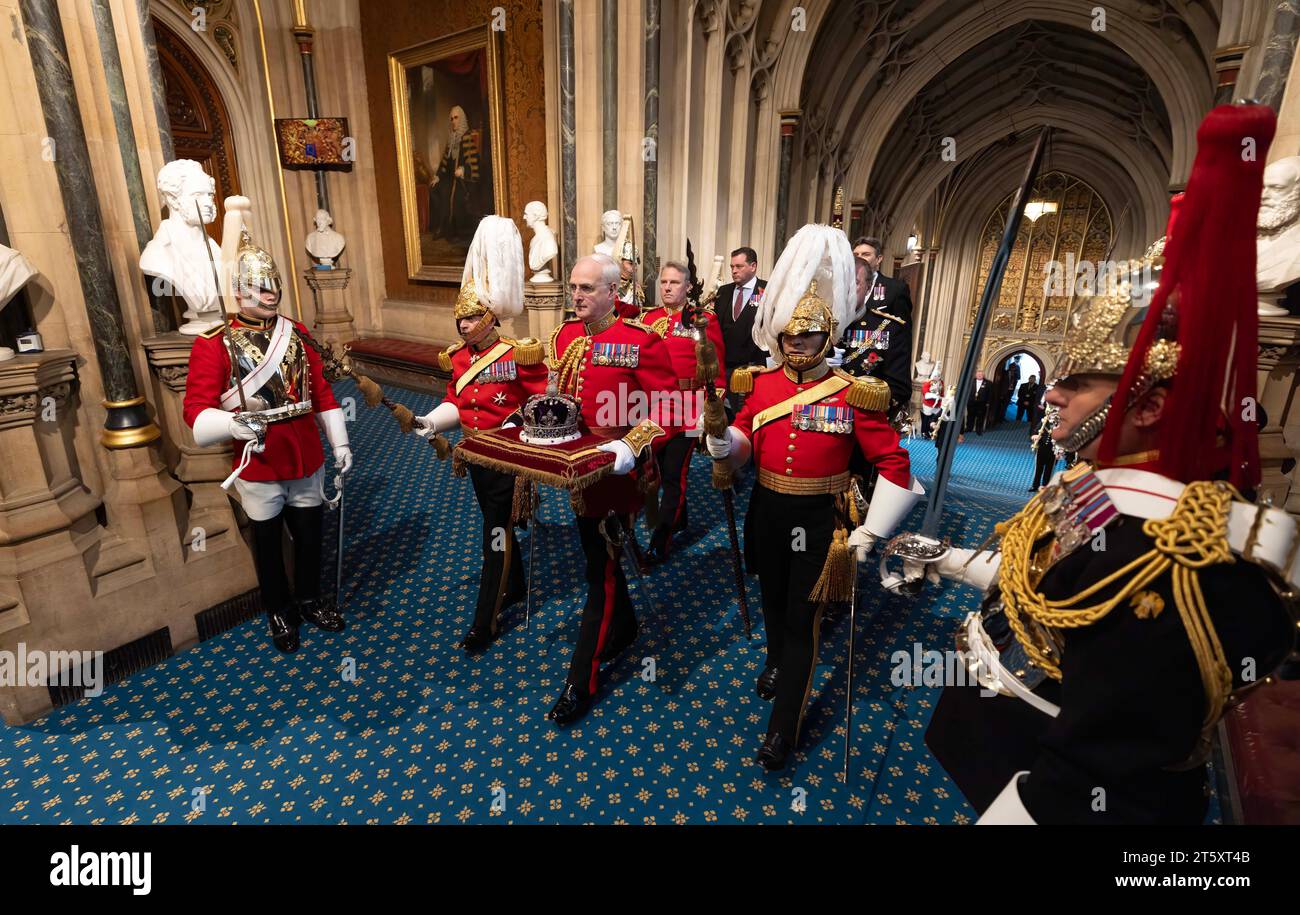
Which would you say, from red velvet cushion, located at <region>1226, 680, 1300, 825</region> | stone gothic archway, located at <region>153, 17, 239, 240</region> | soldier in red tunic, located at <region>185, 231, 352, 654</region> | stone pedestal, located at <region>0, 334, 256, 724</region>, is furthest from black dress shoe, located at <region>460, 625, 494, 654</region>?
stone gothic archway, located at <region>153, 17, 239, 240</region>

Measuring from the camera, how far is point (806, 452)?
257 cm

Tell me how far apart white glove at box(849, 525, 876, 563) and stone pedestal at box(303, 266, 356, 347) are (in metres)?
10.1

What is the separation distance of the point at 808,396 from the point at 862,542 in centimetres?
61

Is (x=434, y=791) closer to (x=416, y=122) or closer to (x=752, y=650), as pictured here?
(x=752, y=650)

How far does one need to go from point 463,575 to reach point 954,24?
1241cm

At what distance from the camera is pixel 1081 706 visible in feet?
3.89

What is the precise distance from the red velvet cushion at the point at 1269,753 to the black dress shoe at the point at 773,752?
157cm

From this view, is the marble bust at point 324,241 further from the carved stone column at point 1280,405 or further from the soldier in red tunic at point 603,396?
the carved stone column at point 1280,405

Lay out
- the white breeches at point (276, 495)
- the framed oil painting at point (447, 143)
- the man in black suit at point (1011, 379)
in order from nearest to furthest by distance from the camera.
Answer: the white breeches at point (276, 495) → the framed oil painting at point (447, 143) → the man in black suit at point (1011, 379)

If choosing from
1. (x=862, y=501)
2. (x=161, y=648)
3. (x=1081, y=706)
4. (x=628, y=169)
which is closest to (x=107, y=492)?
(x=161, y=648)

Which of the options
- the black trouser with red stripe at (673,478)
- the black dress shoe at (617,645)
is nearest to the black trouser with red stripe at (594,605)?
the black dress shoe at (617,645)

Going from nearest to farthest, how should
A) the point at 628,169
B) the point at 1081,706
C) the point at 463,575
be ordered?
the point at 1081,706 < the point at 463,575 < the point at 628,169

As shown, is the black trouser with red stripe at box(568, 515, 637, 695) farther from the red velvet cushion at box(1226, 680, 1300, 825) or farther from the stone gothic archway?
the stone gothic archway

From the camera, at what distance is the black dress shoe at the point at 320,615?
3658 mm
